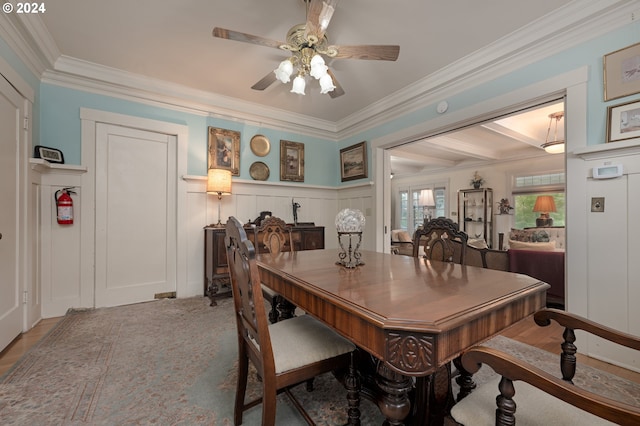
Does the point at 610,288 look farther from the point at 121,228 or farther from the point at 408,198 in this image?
the point at 408,198

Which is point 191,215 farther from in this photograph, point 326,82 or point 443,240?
point 443,240

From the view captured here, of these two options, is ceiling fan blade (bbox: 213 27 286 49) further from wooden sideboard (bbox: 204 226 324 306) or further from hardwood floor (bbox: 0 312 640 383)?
hardwood floor (bbox: 0 312 640 383)

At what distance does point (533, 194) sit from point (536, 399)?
6620mm

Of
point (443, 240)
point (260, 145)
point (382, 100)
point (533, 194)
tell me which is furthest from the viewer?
point (533, 194)

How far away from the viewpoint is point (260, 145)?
3943 mm

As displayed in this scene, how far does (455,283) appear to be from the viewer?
3.96 ft

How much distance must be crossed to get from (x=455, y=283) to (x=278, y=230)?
1.76 meters

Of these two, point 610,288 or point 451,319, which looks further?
point 610,288

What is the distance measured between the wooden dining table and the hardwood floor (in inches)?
38.6

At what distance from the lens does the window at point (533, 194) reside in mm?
5660

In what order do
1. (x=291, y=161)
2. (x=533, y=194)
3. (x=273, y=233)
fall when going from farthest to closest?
1. (x=533, y=194)
2. (x=291, y=161)
3. (x=273, y=233)

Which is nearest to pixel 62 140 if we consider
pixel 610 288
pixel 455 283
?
pixel 455 283

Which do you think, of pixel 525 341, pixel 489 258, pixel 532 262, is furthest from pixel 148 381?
pixel 532 262

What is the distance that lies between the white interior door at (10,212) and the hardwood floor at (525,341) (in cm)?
8
